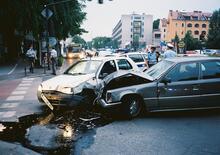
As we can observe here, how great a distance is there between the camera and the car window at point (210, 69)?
8609 millimetres

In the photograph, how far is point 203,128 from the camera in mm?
7387

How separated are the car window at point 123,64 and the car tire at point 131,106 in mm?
2494

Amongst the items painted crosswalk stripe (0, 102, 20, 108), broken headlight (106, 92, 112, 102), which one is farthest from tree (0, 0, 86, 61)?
broken headlight (106, 92, 112, 102)

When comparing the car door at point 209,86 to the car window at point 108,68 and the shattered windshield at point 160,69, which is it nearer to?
the shattered windshield at point 160,69


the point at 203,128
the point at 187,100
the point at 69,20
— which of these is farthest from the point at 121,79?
the point at 69,20

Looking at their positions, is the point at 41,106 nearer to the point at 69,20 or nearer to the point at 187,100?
the point at 187,100

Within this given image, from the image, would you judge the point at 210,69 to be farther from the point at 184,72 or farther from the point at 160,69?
the point at 160,69

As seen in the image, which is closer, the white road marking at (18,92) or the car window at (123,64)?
the car window at (123,64)

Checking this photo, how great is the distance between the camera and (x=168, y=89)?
828 cm

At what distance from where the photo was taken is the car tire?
8289 mm

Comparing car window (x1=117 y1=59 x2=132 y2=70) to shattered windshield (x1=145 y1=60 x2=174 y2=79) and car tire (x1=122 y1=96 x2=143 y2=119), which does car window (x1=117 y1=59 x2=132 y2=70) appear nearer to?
shattered windshield (x1=145 y1=60 x2=174 y2=79)

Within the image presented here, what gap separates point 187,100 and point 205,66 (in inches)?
45.5

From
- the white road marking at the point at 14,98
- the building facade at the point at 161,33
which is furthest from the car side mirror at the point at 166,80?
the building facade at the point at 161,33

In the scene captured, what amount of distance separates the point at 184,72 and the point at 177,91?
63 centimetres
